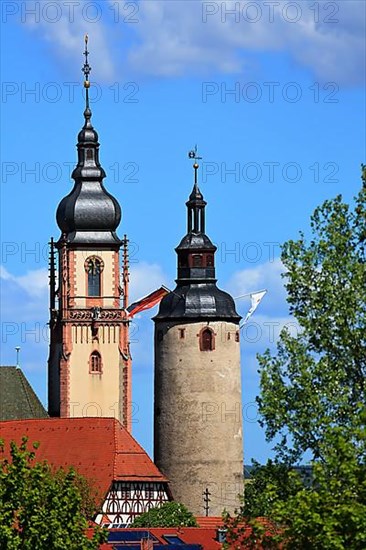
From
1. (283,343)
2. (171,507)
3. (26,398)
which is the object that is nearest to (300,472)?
(283,343)

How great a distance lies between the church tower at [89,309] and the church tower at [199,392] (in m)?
5.08

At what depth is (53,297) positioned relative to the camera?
119125 mm

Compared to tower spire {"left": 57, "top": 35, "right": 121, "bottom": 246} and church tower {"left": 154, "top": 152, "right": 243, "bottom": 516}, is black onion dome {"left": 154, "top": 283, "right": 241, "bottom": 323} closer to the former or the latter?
church tower {"left": 154, "top": 152, "right": 243, "bottom": 516}

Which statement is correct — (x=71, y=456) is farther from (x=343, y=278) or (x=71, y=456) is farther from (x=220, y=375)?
(x=343, y=278)

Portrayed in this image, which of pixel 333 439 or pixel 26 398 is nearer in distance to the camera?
pixel 333 439

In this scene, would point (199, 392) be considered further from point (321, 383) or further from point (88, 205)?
point (321, 383)

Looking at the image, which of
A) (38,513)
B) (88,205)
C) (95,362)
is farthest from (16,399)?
(38,513)

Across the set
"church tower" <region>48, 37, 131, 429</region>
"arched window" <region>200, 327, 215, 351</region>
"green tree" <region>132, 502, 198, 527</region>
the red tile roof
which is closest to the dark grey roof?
"church tower" <region>48, 37, 131, 429</region>

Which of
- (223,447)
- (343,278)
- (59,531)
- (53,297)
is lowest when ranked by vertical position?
(59,531)

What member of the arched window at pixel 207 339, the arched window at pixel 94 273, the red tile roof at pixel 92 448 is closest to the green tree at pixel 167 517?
the red tile roof at pixel 92 448

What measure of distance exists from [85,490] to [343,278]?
183ft

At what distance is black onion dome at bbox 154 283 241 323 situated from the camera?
110 m

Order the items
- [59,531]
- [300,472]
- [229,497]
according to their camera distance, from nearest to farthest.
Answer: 1. [300,472]
2. [59,531]
3. [229,497]

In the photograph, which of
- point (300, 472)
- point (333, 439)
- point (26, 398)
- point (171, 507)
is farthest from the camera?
point (26, 398)
